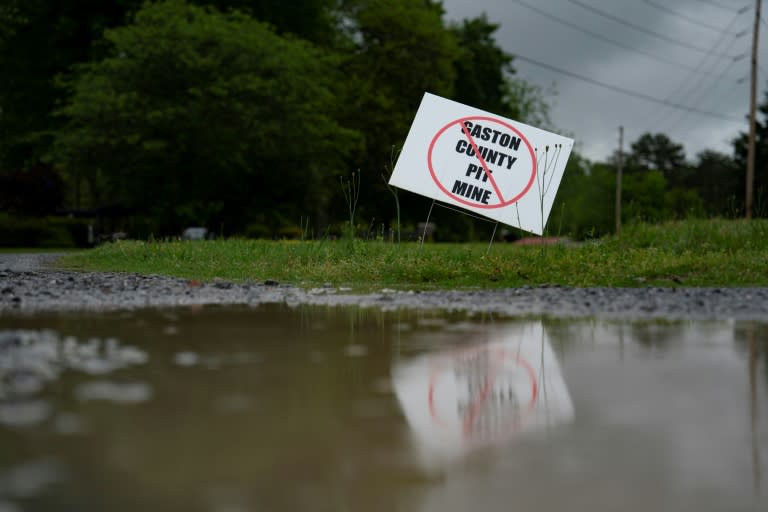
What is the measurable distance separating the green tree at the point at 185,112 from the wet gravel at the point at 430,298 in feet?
73.9

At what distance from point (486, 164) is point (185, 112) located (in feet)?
71.3

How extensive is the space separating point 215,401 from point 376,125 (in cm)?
4545

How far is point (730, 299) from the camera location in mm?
8297

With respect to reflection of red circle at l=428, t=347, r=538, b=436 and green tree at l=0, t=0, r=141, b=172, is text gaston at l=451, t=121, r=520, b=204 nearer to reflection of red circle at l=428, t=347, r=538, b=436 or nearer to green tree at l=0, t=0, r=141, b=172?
reflection of red circle at l=428, t=347, r=538, b=436

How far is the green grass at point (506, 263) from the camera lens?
10828mm

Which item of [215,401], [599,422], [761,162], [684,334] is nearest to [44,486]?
[215,401]

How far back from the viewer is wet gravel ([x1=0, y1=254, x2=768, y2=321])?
759 centimetres

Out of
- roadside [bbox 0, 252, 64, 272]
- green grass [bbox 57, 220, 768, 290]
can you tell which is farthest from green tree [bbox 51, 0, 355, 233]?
green grass [bbox 57, 220, 768, 290]

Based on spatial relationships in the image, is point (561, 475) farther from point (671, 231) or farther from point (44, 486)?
point (671, 231)

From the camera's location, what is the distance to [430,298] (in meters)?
8.84

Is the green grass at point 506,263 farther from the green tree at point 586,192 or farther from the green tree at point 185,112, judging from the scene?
the green tree at point 586,192

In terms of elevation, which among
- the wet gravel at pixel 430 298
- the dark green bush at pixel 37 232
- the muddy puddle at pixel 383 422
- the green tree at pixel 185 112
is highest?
the green tree at pixel 185 112

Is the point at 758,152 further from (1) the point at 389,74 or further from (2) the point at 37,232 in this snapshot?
(2) the point at 37,232

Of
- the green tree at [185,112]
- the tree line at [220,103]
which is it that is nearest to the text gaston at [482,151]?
the tree line at [220,103]
